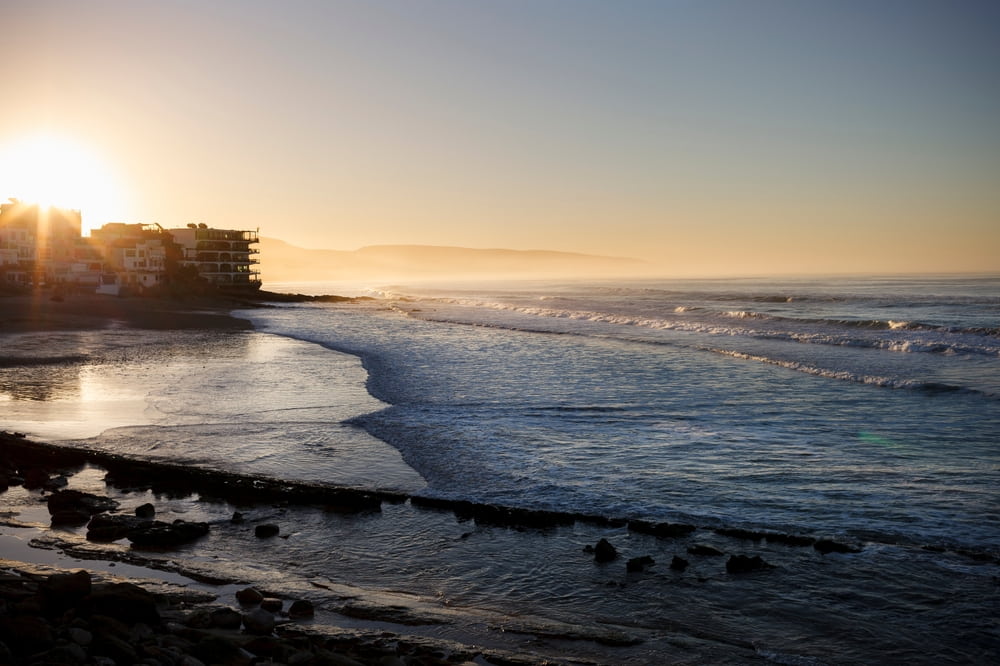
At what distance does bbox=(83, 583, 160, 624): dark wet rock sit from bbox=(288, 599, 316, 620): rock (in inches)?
46.3

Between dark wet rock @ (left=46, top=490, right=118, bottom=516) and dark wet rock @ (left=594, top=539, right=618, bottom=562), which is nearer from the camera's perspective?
dark wet rock @ (left=594, top=539, right=618, bottom=562)

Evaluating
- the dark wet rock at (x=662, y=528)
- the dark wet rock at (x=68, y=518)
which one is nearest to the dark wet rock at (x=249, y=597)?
the dark wet rock at (x=68, y=518)

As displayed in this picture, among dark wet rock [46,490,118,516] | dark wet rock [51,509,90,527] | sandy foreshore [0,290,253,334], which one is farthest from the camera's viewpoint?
sandy foreshore [0,290,253,334]

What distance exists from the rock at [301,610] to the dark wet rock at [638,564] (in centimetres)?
343

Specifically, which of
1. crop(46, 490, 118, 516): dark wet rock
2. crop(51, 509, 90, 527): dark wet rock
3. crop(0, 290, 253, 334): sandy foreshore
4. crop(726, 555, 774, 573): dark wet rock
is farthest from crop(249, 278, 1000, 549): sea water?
crop(0, 290, 253, 334): sandy foreshore

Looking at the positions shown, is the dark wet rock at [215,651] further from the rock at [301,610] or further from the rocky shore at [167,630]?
the rock at [301,610]

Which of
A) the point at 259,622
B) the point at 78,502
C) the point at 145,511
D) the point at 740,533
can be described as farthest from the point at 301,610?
the point at 740,533

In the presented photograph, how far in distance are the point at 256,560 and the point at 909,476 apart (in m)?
9.89

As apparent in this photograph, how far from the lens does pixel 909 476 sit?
448 inches

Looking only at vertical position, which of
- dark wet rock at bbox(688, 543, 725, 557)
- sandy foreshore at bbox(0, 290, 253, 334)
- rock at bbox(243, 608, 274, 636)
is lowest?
rock at bbox(243, 608, 274, 636)

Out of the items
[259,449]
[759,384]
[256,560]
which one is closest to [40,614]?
[256,560]

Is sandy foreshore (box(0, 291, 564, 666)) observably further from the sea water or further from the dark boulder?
the sea water

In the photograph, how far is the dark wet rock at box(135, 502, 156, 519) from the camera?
966 cm

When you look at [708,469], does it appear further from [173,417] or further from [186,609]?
[173,417]
